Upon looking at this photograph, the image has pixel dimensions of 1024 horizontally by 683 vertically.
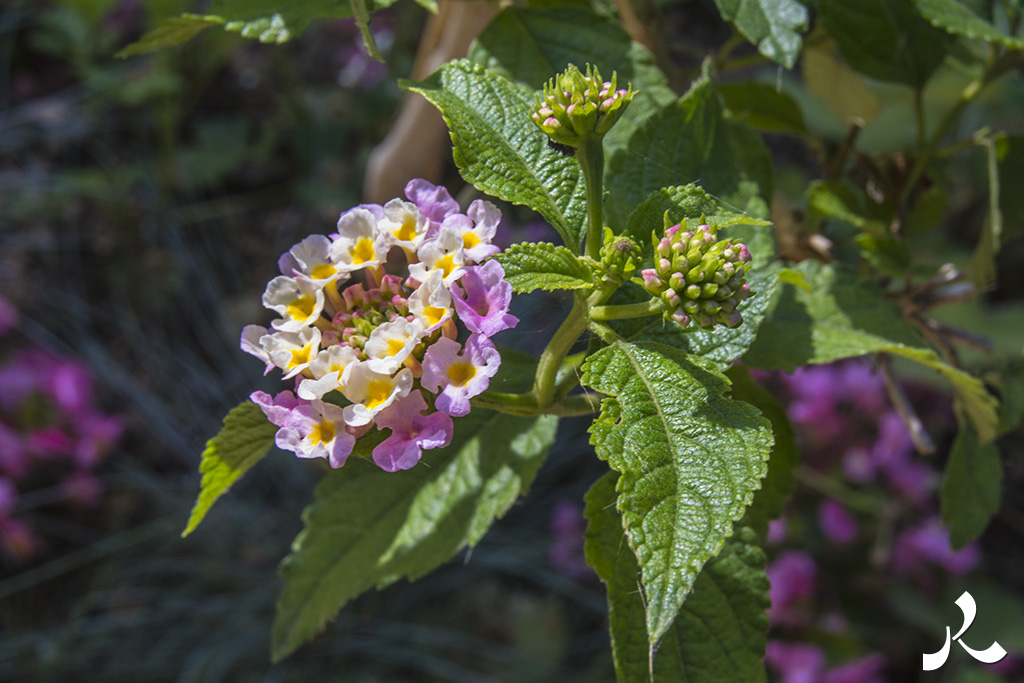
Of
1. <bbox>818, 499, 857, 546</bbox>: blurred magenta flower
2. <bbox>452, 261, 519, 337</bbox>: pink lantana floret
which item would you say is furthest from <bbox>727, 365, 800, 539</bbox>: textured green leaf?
<bbox>818, 499, 857, 546</bbox>: blurred magenta flower

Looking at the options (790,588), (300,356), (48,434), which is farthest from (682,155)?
(48,434)

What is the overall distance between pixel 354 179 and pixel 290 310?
1.81m

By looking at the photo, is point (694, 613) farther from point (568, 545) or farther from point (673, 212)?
point (568, 545)

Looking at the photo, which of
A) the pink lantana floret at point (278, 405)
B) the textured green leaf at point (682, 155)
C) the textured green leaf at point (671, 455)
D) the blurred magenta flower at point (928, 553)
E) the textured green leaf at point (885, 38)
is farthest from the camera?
the blurred magenta flower at point (928, 553)

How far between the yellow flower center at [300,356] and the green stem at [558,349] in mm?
176

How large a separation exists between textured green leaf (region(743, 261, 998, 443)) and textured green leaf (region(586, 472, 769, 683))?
0.58 ft

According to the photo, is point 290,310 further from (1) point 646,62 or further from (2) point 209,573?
(2) point 209,573

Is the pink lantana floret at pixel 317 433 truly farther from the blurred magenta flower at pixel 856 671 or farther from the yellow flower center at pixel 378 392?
the blurred magenta flower at pixel 856 671

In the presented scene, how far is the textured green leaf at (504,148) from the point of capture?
0.61 meters

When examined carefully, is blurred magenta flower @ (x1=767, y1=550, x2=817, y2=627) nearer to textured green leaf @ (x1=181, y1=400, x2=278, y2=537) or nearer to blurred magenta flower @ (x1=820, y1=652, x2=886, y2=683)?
blurred magenta flower @ (x1=820, y1=652, x2=886, y2=683)

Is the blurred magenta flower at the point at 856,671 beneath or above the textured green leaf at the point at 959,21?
beneath

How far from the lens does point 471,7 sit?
101 centimetres

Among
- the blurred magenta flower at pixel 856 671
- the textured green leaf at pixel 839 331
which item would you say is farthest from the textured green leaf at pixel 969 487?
the blurred magenta flower at pixel 856 671

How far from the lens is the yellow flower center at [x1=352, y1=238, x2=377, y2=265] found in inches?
24.6
